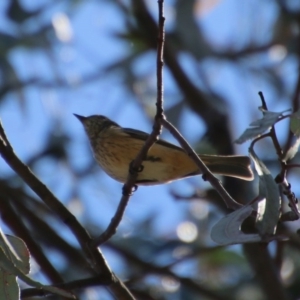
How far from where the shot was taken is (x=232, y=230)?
1.73 metres

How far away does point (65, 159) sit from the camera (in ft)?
14.5

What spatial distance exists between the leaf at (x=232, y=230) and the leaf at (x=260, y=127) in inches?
7.2

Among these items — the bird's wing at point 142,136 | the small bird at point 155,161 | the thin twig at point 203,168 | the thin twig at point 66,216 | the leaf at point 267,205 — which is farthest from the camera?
the bird's wing at point 142,136

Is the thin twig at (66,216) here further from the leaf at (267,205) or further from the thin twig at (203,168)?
the leaf at (267,205)

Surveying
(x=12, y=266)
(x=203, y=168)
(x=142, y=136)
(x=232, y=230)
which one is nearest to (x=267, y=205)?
(x=232, y=230)

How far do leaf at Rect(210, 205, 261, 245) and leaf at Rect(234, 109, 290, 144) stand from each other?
18cm

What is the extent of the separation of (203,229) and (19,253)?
2.87m

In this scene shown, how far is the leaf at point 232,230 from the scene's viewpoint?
1695 mm

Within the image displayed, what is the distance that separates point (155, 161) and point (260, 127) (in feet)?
4.71

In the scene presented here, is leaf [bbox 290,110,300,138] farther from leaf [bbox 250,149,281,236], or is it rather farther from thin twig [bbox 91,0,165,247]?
thin twig [bbox 91,0,165,247]

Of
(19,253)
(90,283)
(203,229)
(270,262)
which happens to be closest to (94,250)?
(90,283)

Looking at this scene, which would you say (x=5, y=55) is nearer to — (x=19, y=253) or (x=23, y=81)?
(x=23, y=81)

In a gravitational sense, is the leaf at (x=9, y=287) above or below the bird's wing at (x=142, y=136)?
below

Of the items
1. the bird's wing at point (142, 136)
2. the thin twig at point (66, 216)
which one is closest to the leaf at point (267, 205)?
the thin twig at point (66, 216)
